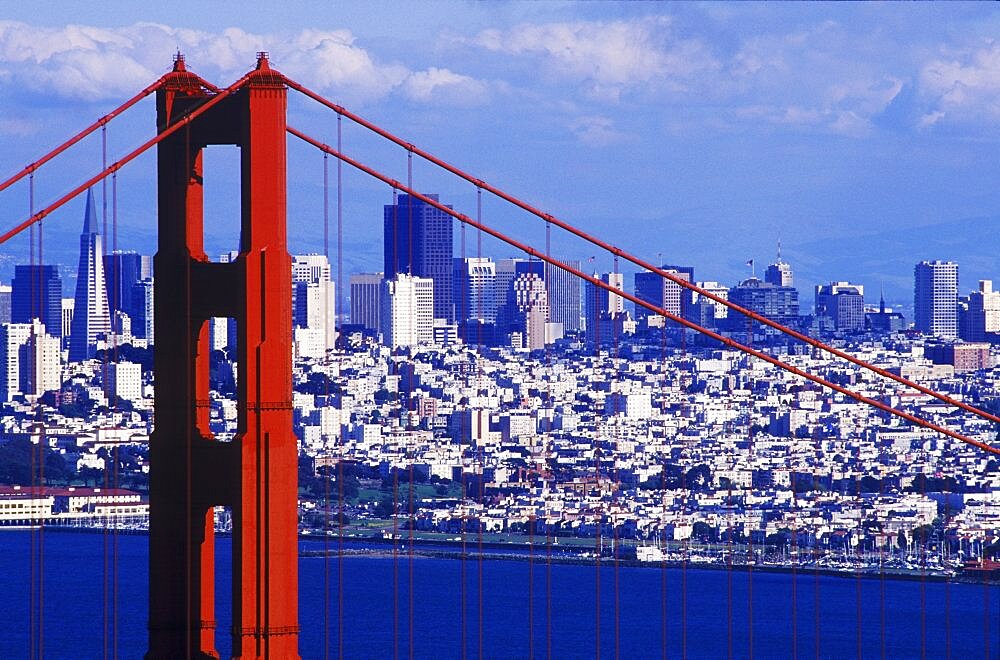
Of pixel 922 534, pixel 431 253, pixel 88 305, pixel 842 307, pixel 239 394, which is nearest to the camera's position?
pixel 239 394

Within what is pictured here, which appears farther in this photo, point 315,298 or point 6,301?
point 6,301

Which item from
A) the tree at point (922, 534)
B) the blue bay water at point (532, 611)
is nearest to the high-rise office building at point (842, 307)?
the tree at point (922, 534)

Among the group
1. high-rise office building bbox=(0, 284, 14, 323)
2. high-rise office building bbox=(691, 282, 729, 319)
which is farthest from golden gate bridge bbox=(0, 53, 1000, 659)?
high-rise office building bbox=(691, 282, 729, 319)

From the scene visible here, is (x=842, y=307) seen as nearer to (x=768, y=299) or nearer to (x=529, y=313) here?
(x=768, y=299)

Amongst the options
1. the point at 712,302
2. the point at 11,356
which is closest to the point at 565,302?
the point at 712,302

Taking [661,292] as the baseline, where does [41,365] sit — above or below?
below

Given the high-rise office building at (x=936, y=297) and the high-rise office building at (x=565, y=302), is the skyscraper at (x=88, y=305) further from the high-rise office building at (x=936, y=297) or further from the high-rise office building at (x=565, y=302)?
the high-rise office building at (x=936, y=297)

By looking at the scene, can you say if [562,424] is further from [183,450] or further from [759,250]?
[759,250]
